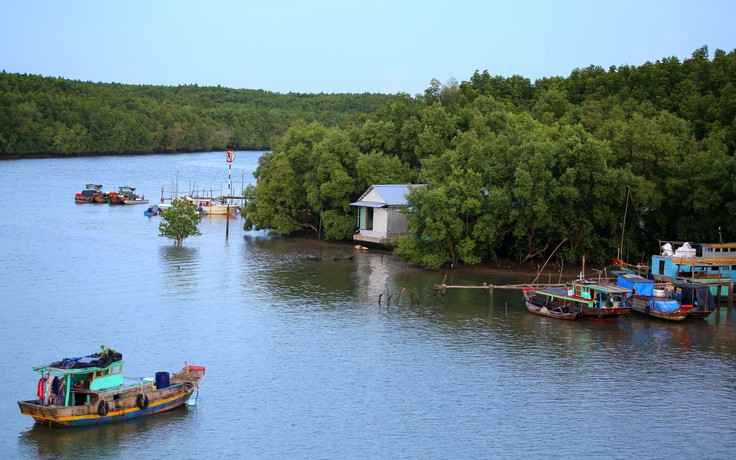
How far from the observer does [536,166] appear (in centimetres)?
4553

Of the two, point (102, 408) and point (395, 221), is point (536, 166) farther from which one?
point (102, 408)

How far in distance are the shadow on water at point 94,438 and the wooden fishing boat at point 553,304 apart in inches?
691

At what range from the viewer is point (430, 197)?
1826 inches

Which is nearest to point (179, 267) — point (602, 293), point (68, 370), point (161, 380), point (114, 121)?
point (602, 293)

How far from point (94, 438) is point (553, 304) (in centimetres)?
2039

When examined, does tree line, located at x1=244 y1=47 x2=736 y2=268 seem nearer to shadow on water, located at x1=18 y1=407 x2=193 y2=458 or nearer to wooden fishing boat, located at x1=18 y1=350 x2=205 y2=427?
wooden fishing boat, located at x1=18 y1=350 x2=205 y2=427

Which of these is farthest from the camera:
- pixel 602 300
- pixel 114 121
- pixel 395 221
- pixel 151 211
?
pixel 114 121

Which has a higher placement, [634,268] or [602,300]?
[634,268]

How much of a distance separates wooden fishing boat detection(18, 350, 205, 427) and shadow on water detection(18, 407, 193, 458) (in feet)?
0.78

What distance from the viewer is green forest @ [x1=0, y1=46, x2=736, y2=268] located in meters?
45.2

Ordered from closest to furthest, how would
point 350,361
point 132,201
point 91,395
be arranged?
point 91,395 < point 350,361 < point 132,201

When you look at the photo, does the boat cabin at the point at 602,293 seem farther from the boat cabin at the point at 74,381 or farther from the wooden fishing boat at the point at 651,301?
the boat cabin at the point at 74,381

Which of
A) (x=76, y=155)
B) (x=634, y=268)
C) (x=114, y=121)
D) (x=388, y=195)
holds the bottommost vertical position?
(x=634, y=268)

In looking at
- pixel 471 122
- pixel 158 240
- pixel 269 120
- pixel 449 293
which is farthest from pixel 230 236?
pixel 269 120
